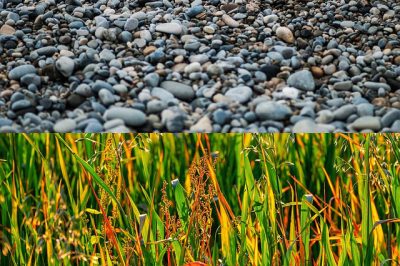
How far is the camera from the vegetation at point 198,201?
6.74ft

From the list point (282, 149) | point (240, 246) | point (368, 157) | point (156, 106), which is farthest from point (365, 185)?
point (156, 106)

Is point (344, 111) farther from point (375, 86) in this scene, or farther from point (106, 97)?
point (106, 97)

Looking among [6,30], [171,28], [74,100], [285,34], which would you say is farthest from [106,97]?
[285,34]

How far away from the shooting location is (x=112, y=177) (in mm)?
2061

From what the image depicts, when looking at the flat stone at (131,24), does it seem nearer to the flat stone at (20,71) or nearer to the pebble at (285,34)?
the flat stone at (20,71)

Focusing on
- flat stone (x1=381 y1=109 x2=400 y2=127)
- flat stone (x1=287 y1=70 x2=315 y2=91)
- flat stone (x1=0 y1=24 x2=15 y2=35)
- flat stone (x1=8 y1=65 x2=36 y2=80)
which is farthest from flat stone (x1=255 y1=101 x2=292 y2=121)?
flat stone (x1=0 y1=24 x2=15 y2=35)

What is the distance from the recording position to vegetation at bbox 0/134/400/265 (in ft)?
6.74

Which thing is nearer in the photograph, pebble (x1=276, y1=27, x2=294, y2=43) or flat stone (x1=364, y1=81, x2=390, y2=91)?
flat stone (x1=364, y1=81, x2=390, y2=91)

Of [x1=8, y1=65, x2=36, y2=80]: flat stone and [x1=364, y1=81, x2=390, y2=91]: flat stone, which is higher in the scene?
[x1=8, y1=65, x2=36, y2=80]: flat stone

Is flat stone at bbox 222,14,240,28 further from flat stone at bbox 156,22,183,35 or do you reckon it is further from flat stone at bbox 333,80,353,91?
flat stone at bbox 333,80,353,91

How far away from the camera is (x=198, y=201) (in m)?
2.07

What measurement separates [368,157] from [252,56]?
652 millimetres

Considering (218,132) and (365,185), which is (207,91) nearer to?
(218,132)

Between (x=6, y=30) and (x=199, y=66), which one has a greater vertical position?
(x=6, y=30)
